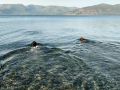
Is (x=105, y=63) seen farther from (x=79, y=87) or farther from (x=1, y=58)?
(x=1, y=58)

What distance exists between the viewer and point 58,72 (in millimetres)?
20078

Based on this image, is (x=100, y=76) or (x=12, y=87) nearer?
(x=12, y=87)

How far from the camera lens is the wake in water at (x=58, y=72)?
16.7 m

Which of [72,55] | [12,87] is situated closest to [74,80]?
[12,87]

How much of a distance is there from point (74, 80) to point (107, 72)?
16.5 ft

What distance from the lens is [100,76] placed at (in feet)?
61.4

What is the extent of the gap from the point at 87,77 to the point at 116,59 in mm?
8927

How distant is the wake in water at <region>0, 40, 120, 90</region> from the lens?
54.7 feet

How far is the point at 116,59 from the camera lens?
979 inches

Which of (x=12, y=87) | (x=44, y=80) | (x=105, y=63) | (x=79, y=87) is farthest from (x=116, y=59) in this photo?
(x=12, y=87)

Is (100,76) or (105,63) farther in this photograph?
(105,63)

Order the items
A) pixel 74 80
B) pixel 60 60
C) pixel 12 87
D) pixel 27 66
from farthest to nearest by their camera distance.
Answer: pixel 60 60
pixel 27 66
pixel 74 80
pixel 12 87

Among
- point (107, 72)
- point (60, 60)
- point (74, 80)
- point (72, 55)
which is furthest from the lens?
point (72, 55)

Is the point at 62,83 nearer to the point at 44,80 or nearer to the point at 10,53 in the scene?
the point at 44,80
